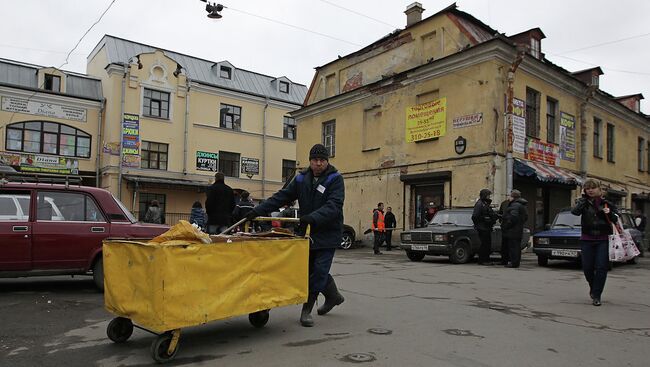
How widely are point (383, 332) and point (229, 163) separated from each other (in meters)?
30.4

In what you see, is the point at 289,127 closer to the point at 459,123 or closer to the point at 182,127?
the point at 182,127

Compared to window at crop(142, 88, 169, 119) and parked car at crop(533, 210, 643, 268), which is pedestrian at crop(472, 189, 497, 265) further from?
window at crop(142, 88, 169, 119)

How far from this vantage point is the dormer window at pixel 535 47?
19109 millimetres

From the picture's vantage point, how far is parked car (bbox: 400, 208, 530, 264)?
502 inches

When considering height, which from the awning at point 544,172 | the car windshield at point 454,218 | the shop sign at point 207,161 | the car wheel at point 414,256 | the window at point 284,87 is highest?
the window at point 284,87

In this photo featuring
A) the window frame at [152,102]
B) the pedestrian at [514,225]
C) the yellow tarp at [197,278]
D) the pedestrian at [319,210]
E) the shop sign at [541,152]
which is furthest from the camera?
the window frame at [152,102]

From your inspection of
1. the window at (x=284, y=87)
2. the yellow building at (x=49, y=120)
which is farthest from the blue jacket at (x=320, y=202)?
the window at (x=284, y=87)

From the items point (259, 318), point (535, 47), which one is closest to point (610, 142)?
point (535, 47)

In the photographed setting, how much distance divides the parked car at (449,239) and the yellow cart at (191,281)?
8535 millimetres

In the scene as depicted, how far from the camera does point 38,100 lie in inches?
1086

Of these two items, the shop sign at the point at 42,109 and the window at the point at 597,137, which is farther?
the shop sign at the point at 42,109

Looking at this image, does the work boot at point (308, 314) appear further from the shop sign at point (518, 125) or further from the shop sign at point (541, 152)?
the shop sign at point (541, 152)

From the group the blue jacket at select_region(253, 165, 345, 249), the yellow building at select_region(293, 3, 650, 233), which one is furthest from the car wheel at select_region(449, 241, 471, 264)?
the blue jacket at select_region(253, 165, 345, 249)

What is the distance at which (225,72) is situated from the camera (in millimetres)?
35500
